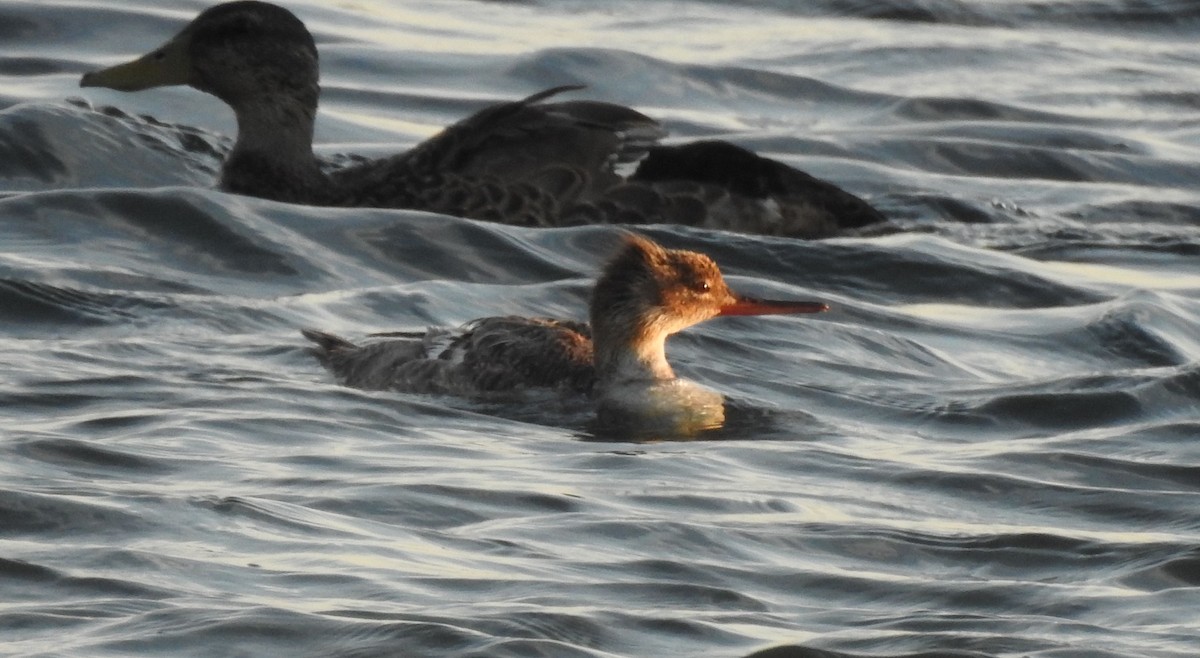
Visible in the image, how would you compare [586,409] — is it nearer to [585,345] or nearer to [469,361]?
[469,361]

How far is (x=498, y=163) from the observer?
13.2 meters

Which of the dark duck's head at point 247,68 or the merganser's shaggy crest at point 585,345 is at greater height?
the dark duck's head at point 247,68

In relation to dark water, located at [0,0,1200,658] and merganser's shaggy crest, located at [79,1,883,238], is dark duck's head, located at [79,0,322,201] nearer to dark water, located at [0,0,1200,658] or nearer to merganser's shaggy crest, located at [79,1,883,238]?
merganser's shaggy crest, located at [79,1,883,238]

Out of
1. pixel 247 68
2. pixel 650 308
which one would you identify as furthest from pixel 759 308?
pixel 247 68

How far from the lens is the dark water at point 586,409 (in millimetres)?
6907

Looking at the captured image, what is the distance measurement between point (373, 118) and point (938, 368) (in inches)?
266

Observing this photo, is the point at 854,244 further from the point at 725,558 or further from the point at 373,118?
the point at 725,558

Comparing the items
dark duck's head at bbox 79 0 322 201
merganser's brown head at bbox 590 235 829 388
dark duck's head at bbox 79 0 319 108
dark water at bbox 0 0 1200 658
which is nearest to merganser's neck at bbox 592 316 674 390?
merganser's brown head at bbox 590 235 829 388

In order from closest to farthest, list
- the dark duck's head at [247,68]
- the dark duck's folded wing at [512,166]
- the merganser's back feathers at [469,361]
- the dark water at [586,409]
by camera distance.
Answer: the dark water at [586,409], the merganser's back feathers at [469,361], the dark duck's folded wing at [512,166], the dark duck's head at [247,68]

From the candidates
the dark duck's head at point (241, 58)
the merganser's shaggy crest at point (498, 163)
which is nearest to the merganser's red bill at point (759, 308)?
the merganser's shaggy crest at point (498, 163)

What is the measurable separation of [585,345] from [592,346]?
11 centimetres

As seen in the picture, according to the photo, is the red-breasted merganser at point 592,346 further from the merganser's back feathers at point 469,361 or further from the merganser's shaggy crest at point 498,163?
the merganser's shaggy crest at point 498,163

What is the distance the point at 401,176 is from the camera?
13.2 meters

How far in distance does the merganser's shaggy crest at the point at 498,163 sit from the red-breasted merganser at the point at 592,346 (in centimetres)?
238
